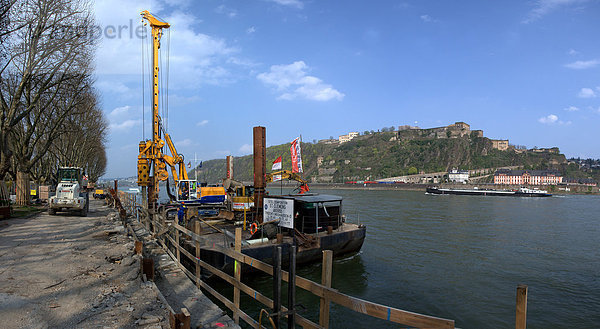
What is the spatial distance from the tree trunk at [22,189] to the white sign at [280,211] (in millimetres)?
23539

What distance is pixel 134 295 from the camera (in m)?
7.39

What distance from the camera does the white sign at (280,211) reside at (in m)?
13.7

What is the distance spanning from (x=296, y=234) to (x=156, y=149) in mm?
15258

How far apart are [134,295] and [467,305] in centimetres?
1173

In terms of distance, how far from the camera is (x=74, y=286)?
7.87 m

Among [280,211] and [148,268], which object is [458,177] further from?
[148,268]

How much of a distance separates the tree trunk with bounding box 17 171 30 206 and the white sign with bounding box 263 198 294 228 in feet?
77.2

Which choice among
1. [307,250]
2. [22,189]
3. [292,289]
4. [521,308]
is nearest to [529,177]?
[307,250]

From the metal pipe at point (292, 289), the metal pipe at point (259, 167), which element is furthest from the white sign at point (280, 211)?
the metal pipe at point (292, 289)

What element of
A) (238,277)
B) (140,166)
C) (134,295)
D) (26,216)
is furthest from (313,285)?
(26,216)

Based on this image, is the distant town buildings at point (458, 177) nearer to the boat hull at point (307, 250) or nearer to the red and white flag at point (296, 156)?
the red and white flag at point (296, 156)

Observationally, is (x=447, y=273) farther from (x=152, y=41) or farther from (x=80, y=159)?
(x=80, y=159)

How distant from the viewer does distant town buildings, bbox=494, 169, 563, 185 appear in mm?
139250

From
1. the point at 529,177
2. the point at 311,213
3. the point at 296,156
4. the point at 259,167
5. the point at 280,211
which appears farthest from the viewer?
the point at 529,177
